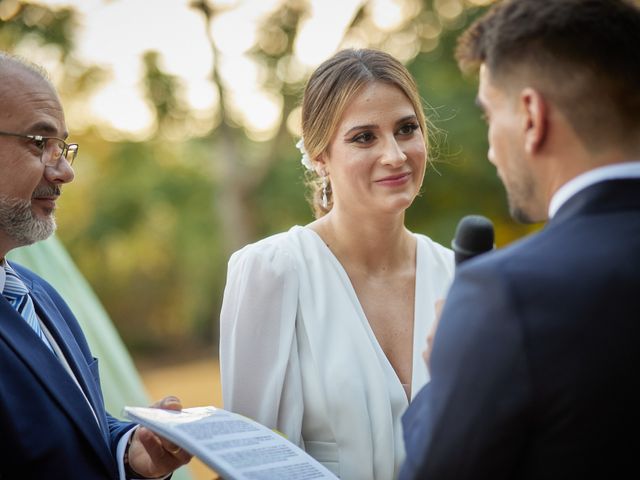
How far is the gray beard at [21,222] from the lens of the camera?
2.60m

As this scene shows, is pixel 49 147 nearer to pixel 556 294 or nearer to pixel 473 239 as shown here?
pixel 473 239

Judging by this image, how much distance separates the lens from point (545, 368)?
1.48m

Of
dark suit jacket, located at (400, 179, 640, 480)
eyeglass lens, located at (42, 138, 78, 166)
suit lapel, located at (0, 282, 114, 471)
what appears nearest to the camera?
dark suit jacket, located at (400, 179, 640, 480)

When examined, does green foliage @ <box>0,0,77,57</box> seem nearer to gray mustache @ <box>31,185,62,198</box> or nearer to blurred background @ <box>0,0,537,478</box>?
blurred background @ <box>0,0,537,478</box>

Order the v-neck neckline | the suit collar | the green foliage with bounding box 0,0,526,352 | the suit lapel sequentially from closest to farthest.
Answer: the suit collar
the suit lapel
the v-neck neckline
the green foliage with bounding box 0,0,526,352

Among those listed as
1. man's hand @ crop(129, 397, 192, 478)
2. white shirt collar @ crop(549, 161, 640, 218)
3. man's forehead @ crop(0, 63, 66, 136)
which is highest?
man's forehead @ crop(0, 63, 66, 136)

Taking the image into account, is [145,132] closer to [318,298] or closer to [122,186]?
[122,186]

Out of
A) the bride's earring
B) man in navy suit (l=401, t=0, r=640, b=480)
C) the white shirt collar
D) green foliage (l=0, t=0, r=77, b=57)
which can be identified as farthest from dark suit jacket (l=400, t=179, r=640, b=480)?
green foliage (l=0, t=0, r=77, b=57)

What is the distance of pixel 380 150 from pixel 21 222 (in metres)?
1.53

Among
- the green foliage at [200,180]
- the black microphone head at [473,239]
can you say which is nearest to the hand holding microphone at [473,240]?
the black microphone head at [473,239]

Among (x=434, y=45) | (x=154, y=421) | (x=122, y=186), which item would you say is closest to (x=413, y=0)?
(x=434, y=45)

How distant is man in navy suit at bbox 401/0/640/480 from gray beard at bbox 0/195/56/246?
162 centimetres

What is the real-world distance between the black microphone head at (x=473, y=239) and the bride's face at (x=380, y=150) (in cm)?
119

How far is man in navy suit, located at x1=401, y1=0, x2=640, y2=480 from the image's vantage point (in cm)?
149
